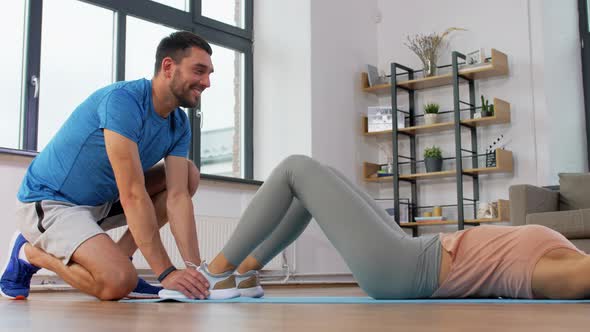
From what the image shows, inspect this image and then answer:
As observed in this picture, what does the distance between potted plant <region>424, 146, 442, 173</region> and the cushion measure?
124 centimetres

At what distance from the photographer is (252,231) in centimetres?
193

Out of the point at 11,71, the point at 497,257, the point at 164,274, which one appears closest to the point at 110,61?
the point at 11,71

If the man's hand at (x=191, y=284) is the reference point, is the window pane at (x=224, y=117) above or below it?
above

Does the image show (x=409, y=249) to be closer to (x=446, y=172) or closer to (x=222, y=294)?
(x=222, y=294)

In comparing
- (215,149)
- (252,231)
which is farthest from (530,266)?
(215,149)

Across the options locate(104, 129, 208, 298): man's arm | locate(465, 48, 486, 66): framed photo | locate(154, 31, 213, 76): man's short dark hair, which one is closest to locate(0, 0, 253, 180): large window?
locate(465, 48, 486, 66): framed photo

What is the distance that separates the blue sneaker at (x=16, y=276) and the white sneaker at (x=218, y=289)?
698 millimetres

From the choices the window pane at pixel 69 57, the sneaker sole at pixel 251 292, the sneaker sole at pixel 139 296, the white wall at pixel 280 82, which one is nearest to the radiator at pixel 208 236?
the white wall at pixel 280 82

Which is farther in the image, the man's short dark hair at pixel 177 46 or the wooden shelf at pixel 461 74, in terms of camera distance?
the wooden shelf at pixel 461 74

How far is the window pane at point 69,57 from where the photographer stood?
14.9 ft

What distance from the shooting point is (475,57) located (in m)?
5.68

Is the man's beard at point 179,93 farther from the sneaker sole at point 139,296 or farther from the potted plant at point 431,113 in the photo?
the potted plant at point 431,113

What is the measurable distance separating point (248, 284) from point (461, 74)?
3.96 meters

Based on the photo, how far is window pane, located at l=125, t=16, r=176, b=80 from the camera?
16.5 ft
